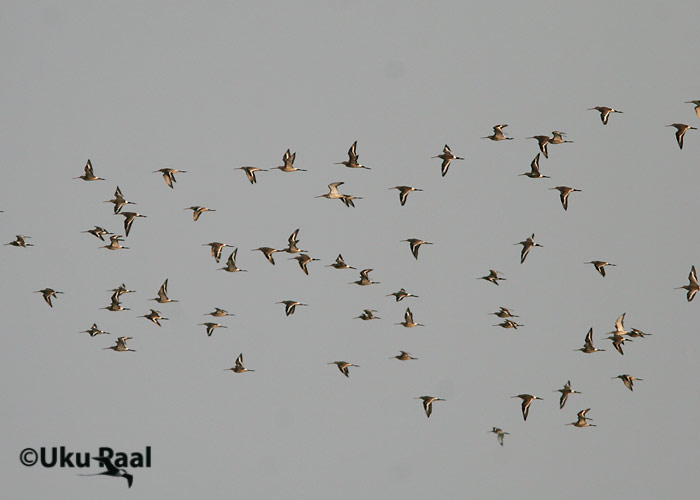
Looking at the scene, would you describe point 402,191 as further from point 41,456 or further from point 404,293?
point 41,456

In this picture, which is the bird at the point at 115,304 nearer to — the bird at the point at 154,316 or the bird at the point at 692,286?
the bird at the point at 154,316

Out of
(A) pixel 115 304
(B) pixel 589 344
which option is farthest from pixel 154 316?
(B) pixel 589 344

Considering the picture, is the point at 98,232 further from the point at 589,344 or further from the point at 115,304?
the point at 589,344

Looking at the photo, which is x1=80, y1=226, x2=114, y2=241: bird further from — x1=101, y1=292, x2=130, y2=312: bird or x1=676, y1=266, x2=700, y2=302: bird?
x1=676, y1=266, x2=700, y2=302: bird

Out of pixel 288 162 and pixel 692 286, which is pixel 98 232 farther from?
pixel 692 286

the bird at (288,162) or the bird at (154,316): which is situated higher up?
the bird at (288,162)

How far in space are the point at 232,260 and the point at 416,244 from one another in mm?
9155

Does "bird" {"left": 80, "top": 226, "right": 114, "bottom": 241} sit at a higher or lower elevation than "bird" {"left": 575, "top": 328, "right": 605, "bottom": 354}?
higher

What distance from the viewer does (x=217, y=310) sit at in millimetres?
93750

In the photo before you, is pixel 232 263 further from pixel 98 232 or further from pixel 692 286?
pixel 692 286

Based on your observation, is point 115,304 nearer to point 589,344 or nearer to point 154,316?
point 154,316

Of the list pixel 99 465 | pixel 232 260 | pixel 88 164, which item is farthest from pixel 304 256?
pixel 99 465

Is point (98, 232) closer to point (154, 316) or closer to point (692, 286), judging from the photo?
point (154, 316)

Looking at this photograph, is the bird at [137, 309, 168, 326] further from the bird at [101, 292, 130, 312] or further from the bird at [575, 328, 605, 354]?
the bird at [575, 328, 605, 354]
